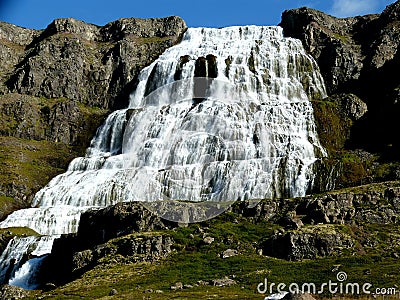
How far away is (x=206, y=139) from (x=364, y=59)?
71587 mm

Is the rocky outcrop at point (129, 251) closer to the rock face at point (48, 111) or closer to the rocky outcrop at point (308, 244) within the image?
the rocky outcrop at point (308, 244)

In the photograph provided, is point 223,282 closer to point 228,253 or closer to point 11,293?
point 228,253

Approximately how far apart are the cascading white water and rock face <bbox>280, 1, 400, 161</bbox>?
7691mm

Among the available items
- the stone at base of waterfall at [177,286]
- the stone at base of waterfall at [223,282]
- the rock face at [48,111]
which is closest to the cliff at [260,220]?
the stone at base of waterfall at [223,282]

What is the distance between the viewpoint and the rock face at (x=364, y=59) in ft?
425

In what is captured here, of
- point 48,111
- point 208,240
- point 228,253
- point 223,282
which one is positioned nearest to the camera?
point 223,282

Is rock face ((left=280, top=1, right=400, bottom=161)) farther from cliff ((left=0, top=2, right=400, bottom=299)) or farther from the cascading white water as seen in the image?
the cascading white water

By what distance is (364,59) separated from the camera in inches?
6476

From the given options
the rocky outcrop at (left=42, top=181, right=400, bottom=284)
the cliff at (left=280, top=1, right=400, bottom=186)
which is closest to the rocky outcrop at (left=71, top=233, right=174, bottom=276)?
the rocky outcrop at (left=42, top=181, right=400, bottom=284)

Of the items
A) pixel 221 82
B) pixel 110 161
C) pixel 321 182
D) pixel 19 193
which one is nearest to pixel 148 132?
pixel 110 161

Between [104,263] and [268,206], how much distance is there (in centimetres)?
3183

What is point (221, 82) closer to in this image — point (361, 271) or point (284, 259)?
point (284, 259)

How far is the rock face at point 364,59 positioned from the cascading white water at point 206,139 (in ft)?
25.2

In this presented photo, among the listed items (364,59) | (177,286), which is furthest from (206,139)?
(364,59)
